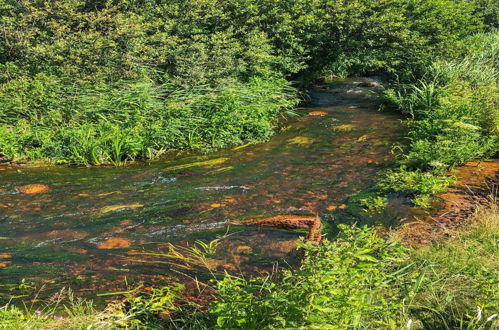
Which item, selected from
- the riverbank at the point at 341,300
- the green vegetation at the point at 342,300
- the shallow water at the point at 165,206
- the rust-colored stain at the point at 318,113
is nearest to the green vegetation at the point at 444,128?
the shallow water at the point at 165,206

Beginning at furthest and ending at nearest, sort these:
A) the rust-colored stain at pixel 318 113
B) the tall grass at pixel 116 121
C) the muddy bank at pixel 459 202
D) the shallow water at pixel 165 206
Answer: the rust-colored stain at pixel 318 113 → the tall grass at pixel 116 121 → the muddy bank at pixel 459 202 → the shallow water at pixel 165 206

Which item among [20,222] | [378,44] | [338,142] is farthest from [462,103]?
[20,222]

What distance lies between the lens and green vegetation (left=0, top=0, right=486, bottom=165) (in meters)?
8.40

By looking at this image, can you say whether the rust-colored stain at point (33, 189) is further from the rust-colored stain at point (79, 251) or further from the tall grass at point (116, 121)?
the rust-colored stain at point (79, 251)

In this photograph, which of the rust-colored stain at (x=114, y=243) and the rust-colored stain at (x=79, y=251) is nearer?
the rust-colored stain at (x=79, y=251)

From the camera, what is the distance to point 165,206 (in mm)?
5941

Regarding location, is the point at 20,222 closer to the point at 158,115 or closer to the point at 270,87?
the point at 158,115

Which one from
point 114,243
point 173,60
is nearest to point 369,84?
point 173,60

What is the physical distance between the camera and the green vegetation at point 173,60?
8.40m

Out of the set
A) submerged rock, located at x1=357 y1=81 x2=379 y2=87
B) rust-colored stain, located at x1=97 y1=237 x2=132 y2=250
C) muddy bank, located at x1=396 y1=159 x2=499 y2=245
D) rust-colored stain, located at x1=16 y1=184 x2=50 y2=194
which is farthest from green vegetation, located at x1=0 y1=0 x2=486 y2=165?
muddy bank, located at x1=396 y1=159 x2=499 y2=245

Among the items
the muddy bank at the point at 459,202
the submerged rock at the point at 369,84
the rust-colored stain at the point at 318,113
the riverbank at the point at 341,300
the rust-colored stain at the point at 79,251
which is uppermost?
the riverbank at the point at 341,300

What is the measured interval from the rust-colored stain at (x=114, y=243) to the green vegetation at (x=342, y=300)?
3.64 feet

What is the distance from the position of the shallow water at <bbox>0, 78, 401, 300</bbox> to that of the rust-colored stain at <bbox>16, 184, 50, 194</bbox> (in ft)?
0.32

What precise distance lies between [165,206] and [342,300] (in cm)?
383
